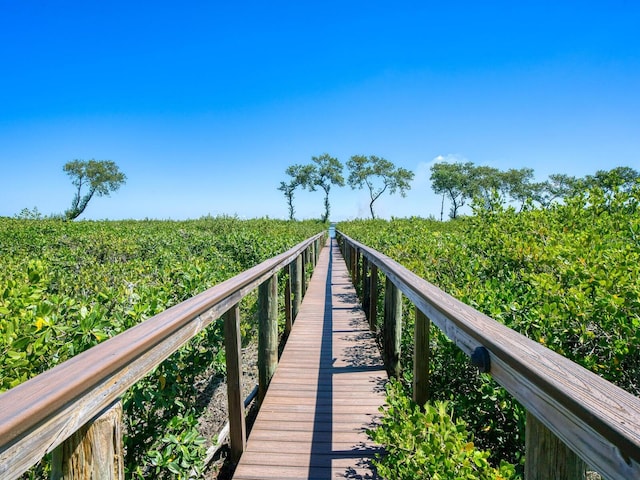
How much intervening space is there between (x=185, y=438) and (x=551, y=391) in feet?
5.83

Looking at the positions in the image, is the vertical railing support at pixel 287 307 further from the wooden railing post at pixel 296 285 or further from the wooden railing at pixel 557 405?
the wooden railing at pixel 557 405

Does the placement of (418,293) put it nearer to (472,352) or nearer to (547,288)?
(472,352)

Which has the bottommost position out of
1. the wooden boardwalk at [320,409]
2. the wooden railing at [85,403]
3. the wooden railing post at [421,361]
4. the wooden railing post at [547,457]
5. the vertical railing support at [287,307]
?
the wooden boardwalk at [320,409]

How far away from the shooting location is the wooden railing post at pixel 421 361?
1955 mm

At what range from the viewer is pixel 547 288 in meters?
2.43

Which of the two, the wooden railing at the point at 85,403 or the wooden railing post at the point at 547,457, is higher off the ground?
the wooden railing at the point at 85,403

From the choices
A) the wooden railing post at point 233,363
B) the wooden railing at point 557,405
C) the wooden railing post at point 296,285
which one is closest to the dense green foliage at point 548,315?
the wooden railing at point 557,405

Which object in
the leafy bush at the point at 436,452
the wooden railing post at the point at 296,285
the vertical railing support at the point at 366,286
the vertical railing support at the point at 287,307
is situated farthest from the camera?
the vertical railing support at the point at 366,286

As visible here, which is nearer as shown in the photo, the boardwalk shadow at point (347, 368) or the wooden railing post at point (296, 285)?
the boardwalk shadow at point (347, 368)

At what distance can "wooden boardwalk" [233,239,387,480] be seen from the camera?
240 cm

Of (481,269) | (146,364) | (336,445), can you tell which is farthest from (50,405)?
(481,269)

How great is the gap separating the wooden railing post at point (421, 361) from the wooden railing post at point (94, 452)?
4.69 ft

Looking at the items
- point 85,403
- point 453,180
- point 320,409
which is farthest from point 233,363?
point 453,180

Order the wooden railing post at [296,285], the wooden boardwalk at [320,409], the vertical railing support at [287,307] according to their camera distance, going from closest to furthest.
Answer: the wooden boardwalk at [320,409], the vertical railing support at [287,307], the wooden railing post at [296,285]
